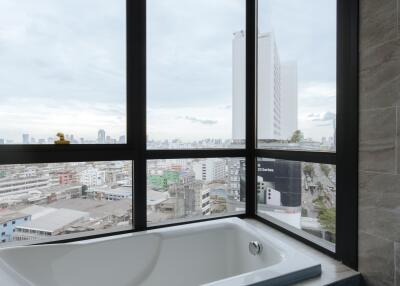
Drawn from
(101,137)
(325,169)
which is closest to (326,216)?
(325,169)

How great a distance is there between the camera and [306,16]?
164 centimetres

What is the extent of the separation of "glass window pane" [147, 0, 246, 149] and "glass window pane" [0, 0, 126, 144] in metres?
0.25

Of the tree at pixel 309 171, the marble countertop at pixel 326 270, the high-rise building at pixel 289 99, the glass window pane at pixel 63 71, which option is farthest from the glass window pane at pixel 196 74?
the marble countertop at pixel 326 270

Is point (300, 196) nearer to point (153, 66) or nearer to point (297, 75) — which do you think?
point (297, 75)

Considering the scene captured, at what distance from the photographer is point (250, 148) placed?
2.15 metres

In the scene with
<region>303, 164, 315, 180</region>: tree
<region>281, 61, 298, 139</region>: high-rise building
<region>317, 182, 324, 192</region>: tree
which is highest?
<region>281, 61, 298, 139</region>: high-rise building

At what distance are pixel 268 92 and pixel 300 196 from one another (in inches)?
32.5

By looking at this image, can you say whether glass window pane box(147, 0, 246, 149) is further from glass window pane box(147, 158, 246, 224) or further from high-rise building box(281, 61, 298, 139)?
high-rise building box(281, 61, 298, 139)

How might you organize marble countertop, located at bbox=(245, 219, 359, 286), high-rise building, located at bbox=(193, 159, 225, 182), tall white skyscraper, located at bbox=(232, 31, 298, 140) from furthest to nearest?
1. high-rise building, located at bbox=(193, 159, 225, 182)
2. tall white skyscraper, located at bbox=(232, 31, 298, 140)
3. marble countertop, located at bbox=(245, 219, 359, 286)

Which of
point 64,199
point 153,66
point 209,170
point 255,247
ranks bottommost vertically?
point 255,247

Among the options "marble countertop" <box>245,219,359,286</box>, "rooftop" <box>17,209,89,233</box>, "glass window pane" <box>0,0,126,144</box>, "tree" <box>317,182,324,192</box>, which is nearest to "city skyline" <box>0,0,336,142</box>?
"glass window pane" <box>0,0,126,144</box>

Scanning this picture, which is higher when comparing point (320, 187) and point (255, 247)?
point (320, 187)

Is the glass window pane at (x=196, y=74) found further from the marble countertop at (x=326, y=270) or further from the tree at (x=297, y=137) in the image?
the marble countertop at (x=326, y=270)

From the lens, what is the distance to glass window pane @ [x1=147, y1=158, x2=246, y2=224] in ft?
6.25
